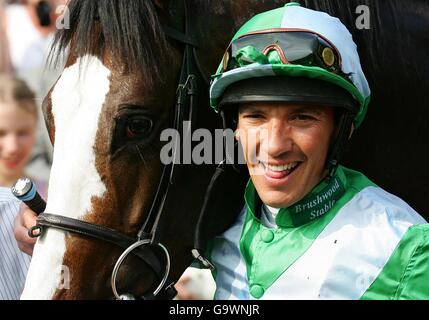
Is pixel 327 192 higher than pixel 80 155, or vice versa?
pixel 80 155

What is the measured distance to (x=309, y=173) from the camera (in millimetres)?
2199

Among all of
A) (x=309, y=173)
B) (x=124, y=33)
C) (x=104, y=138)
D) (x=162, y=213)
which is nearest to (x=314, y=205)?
(x=309, y=173)

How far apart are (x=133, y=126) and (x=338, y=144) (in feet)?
2.10

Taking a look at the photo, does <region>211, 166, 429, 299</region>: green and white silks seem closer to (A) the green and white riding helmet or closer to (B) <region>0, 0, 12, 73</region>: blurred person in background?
(A) the green and white riding helmet

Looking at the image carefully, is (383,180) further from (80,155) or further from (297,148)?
(80,155)

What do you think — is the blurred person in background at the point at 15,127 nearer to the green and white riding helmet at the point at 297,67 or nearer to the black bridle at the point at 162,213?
the black bridle at the point at 162,213

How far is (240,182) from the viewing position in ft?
8.79

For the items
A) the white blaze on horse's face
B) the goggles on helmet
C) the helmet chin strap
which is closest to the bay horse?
the white blaze on horse's face

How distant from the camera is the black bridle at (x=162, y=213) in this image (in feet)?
7.76

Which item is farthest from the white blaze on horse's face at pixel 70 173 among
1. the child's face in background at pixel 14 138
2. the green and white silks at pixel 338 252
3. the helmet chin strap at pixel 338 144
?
the child's face in background at pixel 14 138

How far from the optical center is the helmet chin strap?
86.5 inches

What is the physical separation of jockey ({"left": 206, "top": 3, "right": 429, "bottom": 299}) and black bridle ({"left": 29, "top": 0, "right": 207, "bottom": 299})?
19cm
